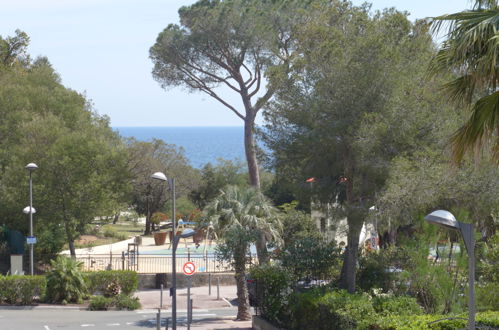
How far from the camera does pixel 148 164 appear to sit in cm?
5241

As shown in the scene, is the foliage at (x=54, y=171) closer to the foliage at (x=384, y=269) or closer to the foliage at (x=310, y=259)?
the foliage at (x=310, y=259)

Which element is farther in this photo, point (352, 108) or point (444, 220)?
point (352, 108)

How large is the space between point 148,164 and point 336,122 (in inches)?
1366

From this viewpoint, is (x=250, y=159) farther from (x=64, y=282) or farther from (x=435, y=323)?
(x=435, y=323)

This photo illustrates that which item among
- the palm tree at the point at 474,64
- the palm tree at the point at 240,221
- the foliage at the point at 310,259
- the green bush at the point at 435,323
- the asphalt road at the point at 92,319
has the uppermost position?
the palm tree at the point at 474,64

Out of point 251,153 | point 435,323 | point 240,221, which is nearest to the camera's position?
point 435,323

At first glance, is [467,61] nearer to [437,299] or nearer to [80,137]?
[437,299]

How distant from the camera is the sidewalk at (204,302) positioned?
23.4m

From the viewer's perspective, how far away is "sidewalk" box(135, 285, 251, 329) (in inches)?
920

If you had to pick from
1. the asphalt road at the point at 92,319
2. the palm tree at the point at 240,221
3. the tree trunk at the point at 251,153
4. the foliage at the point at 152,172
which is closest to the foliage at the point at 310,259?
the palm tree at the point at 240,221

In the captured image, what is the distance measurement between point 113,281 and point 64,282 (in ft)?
6.81

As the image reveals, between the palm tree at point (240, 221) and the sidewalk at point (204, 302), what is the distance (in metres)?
1.70

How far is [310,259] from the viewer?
2070 cm

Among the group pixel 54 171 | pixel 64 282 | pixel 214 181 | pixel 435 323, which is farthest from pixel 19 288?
pixel 214 181
